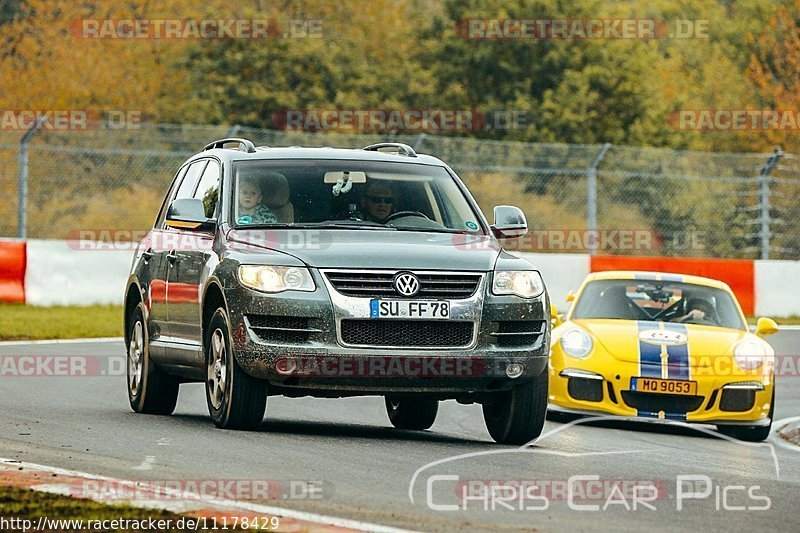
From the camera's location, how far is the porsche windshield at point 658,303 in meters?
14.1

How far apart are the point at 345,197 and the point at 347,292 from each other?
1.24 m

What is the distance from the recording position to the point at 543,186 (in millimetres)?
26828

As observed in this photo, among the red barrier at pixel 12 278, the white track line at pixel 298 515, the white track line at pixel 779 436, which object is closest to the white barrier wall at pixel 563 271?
the red barrier at pixel 12 278

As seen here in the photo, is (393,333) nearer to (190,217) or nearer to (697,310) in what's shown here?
(190,217)

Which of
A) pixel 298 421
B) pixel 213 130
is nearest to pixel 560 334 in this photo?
pixel 298 421

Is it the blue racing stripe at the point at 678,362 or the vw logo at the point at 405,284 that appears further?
the blue racing stripe at the point at 678,362

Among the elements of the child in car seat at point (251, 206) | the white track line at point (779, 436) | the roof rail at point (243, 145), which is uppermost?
the roof rail at point (243, 145)

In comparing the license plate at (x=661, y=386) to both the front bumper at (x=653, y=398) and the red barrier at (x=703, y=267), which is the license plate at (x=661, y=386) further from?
the red barrier at (x=703, y=267)

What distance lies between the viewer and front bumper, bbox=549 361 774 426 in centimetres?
1279

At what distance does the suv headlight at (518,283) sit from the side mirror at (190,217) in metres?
1.93

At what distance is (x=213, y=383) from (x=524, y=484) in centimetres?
282

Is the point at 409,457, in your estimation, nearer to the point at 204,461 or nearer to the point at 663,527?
the point at 204,461

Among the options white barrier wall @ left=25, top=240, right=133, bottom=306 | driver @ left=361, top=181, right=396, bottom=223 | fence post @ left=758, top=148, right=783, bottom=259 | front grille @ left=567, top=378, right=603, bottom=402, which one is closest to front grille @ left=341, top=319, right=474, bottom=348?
driver @ left=361, top=181, right=396, bottom=223

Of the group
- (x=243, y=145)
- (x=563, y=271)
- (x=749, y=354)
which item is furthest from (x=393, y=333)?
(x=563, y=271)
